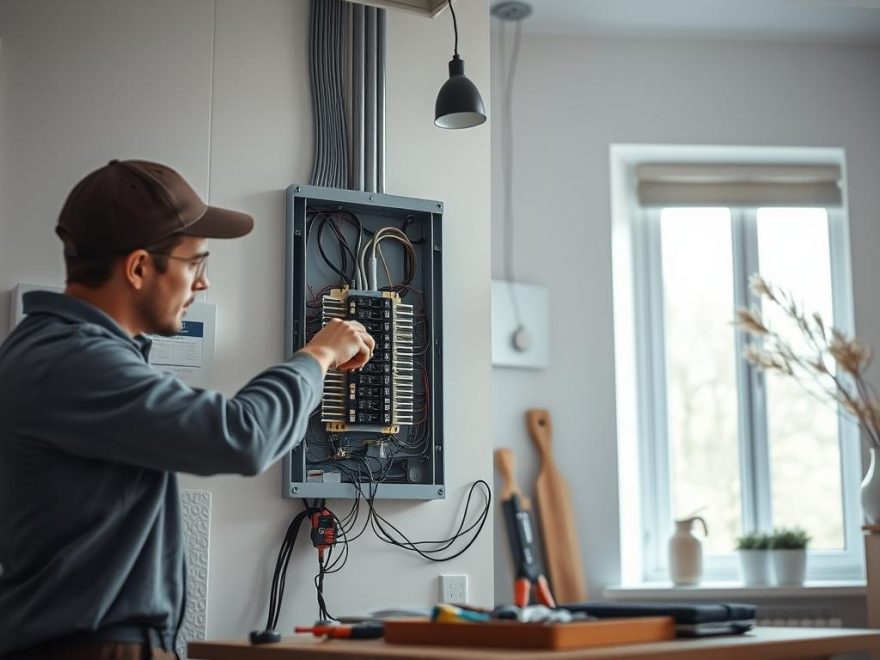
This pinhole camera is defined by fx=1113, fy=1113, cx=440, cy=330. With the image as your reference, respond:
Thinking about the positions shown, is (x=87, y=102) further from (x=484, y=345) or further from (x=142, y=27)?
(x=484, y=345)

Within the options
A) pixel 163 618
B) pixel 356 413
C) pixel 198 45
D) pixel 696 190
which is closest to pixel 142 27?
pixel 198 45

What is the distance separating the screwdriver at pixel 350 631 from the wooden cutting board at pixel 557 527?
Result: 2.49m

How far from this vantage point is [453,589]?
9.19 feet

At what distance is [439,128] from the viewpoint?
3.00 m

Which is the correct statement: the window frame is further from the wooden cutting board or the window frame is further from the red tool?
the red tool

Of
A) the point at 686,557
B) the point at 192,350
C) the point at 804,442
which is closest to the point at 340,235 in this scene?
the point at 192,350

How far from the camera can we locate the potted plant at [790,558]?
13.6 feet

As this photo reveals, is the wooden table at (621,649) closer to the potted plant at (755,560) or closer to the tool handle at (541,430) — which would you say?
the tool handle at (541,430)

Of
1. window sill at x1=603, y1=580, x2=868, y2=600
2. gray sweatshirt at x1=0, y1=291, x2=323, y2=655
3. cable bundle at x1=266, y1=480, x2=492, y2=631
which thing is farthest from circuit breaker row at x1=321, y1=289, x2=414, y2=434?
window sill at x1=603, y1=580, x2=868, y2=600

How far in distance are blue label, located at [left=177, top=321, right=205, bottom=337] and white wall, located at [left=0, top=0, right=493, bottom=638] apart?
0.06 metres

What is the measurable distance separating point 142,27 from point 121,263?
1.28m

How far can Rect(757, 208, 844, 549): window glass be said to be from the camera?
4.46 m

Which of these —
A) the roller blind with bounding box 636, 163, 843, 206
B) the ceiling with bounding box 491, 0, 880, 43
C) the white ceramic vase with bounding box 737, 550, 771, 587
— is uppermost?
the ceiling with bounding box 491, 0, 880, 43

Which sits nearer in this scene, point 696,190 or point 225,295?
point 225,295
